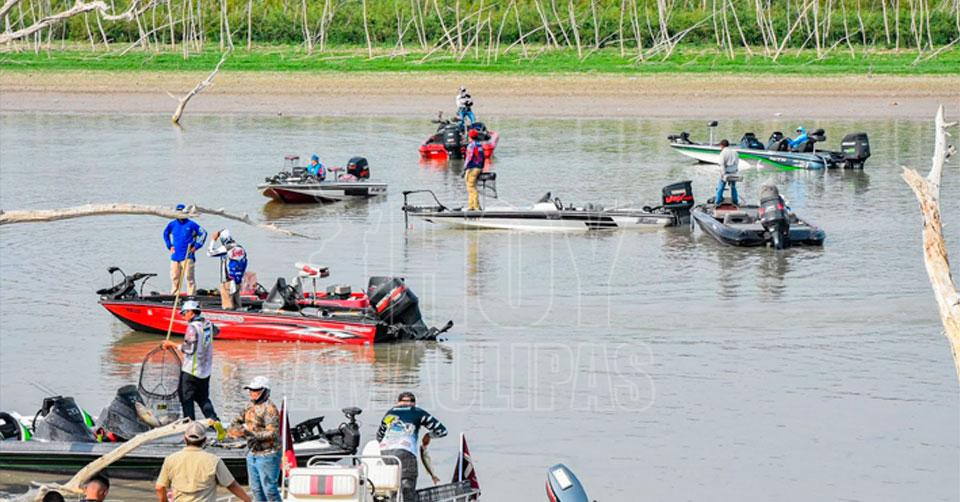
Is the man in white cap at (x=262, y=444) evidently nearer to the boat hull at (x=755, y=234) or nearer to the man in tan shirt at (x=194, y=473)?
the man in tan shirt at (x=194, y=473)

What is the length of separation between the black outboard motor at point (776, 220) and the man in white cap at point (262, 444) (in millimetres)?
13667

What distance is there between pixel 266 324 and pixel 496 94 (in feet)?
113

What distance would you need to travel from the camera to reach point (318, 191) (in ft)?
96.7

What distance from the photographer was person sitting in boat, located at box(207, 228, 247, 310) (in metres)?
17.6

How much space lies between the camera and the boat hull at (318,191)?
29.2 meters

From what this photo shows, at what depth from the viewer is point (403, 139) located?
41.0 m

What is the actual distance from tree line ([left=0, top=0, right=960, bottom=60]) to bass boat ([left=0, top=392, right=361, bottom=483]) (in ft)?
161

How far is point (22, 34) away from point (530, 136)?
1319 inches

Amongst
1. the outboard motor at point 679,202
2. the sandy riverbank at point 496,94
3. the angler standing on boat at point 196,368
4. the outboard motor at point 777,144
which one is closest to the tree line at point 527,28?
the sandy riverbank at point 496,94

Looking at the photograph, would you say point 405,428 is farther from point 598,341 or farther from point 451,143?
point 451,143

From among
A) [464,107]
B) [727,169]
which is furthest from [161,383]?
[464,107]

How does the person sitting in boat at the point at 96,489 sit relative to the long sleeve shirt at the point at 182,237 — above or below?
below

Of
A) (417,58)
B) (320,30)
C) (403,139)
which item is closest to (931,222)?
(403,139)

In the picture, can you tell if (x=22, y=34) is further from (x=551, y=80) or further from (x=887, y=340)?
(x=551, y=80)
